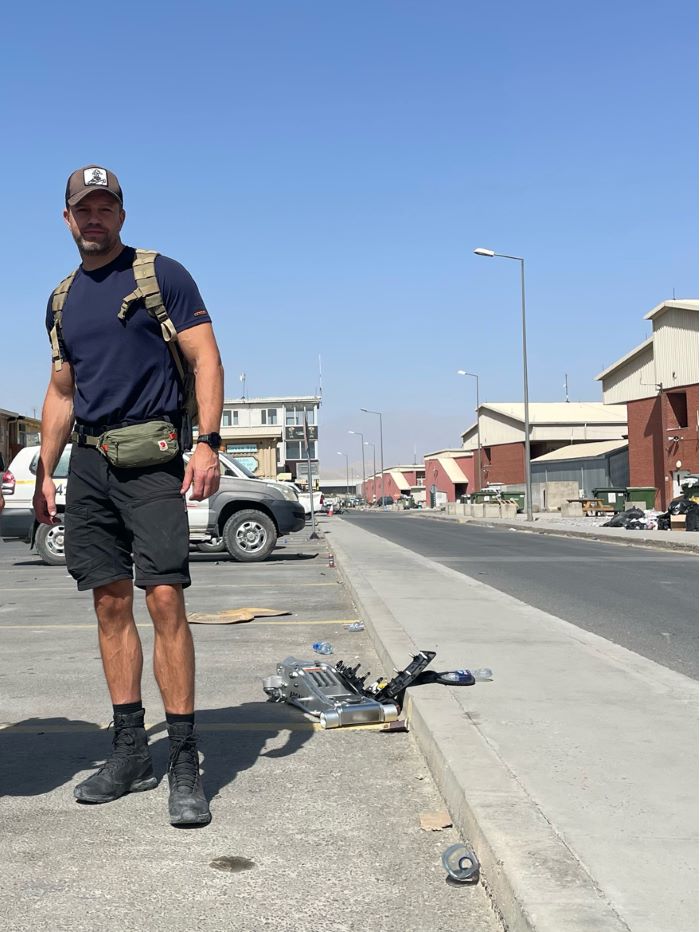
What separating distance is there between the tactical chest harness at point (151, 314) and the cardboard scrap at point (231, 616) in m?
4.89

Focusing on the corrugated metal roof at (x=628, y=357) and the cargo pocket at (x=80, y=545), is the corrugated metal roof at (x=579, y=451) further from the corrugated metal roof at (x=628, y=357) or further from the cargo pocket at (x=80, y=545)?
the cargo pocket at (x=80, y=545)

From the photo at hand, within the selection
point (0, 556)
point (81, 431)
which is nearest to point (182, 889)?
point (81, 431)

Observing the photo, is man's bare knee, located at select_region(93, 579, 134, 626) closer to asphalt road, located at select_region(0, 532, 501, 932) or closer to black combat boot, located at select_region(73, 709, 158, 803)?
black combat boot, located at select_region(73, 709, 158, 803)

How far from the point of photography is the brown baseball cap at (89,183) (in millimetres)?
3820

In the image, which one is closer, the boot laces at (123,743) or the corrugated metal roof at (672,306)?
the boot laces at (123,743)

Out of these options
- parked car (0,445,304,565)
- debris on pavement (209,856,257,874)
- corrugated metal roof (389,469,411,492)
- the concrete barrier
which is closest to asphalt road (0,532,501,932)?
debris on pavement (209,856,257,874)

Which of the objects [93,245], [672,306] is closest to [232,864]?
[93,245]

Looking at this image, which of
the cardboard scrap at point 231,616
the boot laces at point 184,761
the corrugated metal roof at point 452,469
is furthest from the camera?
the corrugated metal roof at point 452,469

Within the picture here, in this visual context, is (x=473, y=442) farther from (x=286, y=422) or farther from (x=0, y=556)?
(x=0, y=556)

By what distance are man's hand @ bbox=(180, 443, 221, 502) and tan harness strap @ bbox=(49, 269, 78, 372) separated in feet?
2.37

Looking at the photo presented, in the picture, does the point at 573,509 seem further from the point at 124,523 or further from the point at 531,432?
the point at 124,523

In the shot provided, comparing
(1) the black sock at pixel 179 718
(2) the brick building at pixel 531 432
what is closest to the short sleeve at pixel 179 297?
(1) the black sock at pixel 179 718

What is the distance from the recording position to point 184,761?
3635 millimetres

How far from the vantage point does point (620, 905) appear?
2457 mm
